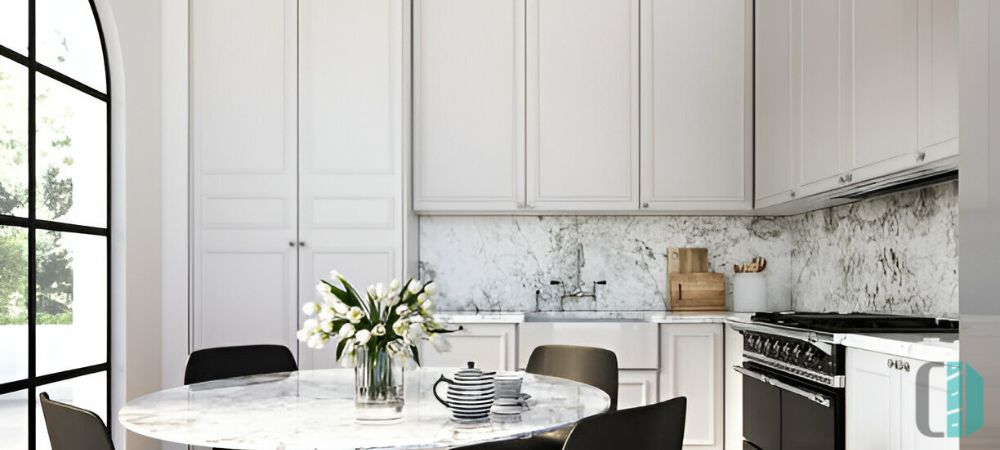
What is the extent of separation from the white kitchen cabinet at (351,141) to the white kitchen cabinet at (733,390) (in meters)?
1.64

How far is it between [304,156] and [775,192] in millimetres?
2319

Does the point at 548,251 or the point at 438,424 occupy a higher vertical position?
the point at 548,251

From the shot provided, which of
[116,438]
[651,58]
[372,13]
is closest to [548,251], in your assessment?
[651,58]

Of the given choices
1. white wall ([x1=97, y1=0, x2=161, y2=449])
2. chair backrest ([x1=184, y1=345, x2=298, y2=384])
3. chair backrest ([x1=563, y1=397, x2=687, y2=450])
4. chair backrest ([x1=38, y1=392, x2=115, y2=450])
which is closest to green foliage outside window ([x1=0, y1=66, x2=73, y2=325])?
white wall ([x1=97, y1=0, x2=161, y2=449])

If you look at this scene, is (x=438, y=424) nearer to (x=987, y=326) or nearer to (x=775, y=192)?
(x=987, y=326)

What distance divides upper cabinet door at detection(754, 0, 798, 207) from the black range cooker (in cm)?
80

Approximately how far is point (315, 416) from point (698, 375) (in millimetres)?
2577

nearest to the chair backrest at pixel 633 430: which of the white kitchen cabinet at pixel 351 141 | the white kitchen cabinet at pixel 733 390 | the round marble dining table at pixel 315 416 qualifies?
the round marble dining table at pixel 315 416

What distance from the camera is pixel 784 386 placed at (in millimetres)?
3227

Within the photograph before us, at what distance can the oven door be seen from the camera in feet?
9.22

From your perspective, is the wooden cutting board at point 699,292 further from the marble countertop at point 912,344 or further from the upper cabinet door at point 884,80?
the marble countertop at point 912,344

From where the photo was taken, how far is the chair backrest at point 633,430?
1.72 meters

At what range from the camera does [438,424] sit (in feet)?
6.67

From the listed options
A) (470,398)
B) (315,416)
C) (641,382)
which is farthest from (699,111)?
(315,416)
